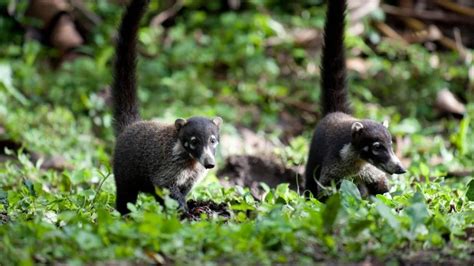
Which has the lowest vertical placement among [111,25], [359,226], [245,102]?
[245,102]

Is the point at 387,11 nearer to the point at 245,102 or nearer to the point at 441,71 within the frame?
the point at 441,71

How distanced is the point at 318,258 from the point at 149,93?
7521mm

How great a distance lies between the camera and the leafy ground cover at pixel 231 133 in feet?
13.3

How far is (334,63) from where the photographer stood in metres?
7.36

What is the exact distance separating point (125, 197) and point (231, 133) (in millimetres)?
4020

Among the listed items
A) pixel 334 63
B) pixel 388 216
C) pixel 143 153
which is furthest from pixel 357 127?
pixel 388 216

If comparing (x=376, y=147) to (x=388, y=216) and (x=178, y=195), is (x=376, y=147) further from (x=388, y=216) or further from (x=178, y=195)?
(x=388, y=216)

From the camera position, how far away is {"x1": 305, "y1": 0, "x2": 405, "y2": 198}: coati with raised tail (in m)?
6.34

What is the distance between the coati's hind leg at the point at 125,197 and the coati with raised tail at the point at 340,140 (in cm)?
146

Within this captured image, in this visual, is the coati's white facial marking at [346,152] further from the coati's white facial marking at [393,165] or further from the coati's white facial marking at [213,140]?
the coati's white facial marking at [213,140]

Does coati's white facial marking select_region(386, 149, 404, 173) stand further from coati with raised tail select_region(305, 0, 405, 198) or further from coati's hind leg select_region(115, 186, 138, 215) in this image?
coati's hind leg select_region(115, 186, 138, 215)

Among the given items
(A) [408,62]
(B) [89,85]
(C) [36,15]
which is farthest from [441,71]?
(C) [36,15]

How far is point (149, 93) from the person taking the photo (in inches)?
444

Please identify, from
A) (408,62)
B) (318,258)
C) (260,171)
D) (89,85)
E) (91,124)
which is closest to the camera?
(318,258)
